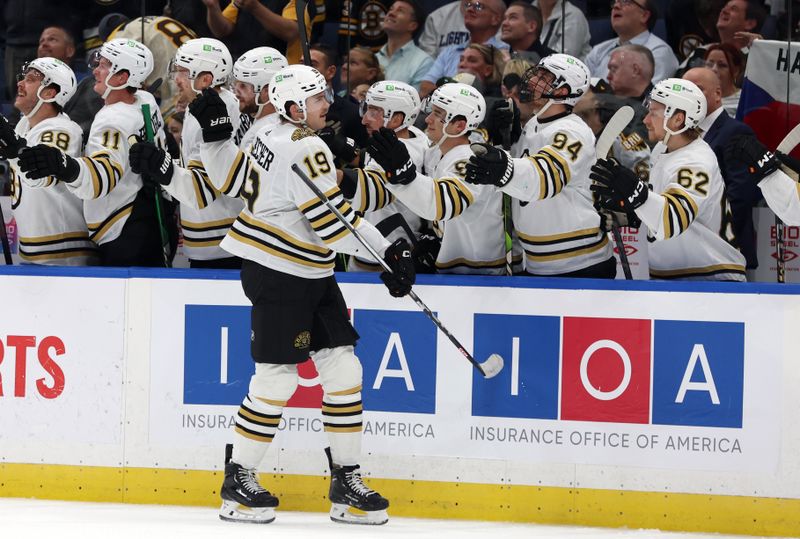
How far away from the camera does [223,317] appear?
4746mm

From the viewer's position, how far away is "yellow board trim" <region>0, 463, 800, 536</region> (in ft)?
14.5

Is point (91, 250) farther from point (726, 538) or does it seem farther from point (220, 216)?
point (726, 538)

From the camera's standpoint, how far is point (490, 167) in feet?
14.4

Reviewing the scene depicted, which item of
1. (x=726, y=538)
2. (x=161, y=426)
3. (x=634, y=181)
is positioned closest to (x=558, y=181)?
(x=634, y=181)

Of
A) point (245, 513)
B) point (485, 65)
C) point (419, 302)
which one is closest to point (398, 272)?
point (419, 302)

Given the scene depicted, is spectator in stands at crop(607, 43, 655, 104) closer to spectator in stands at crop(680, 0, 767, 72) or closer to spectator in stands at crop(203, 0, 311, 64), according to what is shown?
spectator in stands at crop(680, 0, 767, 72)

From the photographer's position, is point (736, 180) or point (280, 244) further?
point (736, 180)

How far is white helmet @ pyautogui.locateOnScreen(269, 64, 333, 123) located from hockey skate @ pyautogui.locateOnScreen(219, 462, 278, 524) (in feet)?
3.92

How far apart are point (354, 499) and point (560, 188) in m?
1.27

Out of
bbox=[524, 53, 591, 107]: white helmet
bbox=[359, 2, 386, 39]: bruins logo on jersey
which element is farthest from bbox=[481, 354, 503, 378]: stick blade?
bbox=[359, 2, 386, 39]: bruins logo on jersey

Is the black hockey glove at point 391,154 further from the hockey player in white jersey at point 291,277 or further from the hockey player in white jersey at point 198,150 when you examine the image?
the hockey player in white jersey at point 198,150

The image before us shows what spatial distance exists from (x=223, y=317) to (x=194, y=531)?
0.85 metres

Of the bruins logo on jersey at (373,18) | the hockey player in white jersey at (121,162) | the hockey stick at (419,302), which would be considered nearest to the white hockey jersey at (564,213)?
the hockey stick at (419,302)

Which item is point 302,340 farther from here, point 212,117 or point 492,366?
point 212,117
